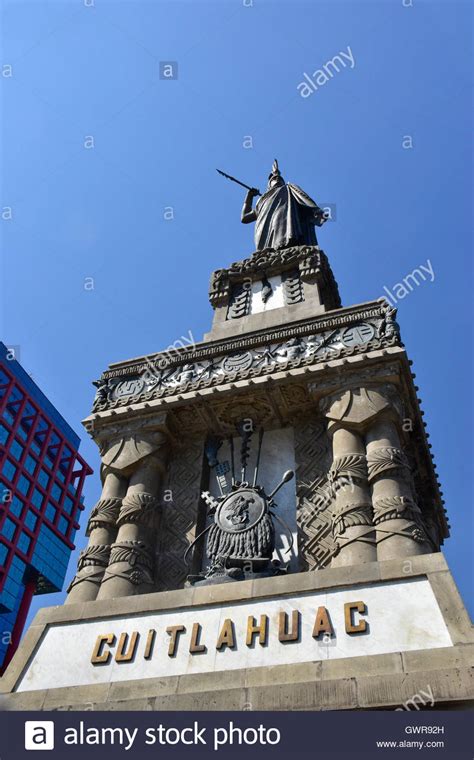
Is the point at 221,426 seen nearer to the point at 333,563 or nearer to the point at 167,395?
the point at 167,395

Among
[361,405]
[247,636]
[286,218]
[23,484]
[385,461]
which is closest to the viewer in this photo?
[247,636]

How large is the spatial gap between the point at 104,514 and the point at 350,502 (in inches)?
220

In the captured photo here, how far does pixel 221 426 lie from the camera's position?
1633 centimetres

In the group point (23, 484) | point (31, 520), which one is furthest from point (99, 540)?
point (31, 520)

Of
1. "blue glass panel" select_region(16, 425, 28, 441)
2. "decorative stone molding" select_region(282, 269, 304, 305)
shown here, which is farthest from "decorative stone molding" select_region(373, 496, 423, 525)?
"blue glass panel" select_region(16, 425, 28, 441)

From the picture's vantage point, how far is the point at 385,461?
512 inches

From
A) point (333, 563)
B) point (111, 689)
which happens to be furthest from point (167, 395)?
point (111, 689)

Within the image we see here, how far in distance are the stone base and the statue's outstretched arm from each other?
17465mm

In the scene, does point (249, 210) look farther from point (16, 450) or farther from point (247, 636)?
point (16, 450)

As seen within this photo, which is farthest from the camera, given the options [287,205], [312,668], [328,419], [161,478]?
[287,205]

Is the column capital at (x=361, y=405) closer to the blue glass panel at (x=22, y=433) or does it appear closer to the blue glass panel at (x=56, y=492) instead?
the blue glass panel at (x=22, y=433)

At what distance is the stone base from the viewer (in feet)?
29.0

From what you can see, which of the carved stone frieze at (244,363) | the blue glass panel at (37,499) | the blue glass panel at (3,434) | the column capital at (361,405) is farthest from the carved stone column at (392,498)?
the blue glass panel at (37,499)
